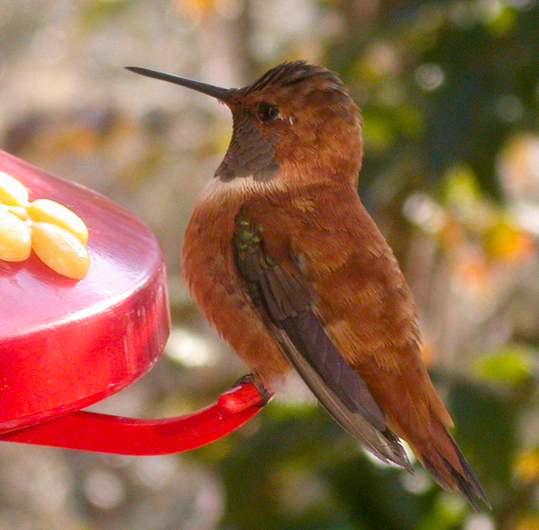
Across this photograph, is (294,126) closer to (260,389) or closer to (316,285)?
(316,285)

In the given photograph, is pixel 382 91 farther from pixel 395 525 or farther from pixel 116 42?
pixel 116 42

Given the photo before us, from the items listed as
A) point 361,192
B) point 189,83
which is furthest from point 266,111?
point 361,192

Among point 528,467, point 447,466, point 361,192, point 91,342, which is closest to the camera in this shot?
point 91,342

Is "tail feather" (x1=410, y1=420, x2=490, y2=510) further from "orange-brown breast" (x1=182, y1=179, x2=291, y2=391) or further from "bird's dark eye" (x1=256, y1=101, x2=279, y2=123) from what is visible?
"bird's dark eye" (x1=256, y1=101, x2=279, y2=123)

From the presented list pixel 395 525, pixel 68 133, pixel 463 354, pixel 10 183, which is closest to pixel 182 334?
pixel 395 525

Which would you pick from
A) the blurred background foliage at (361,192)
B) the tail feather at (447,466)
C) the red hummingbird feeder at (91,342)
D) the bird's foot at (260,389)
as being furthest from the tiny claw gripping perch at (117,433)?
the blurred background foliage at (361,192)

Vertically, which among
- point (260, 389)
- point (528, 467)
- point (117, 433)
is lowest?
point (528, 467)

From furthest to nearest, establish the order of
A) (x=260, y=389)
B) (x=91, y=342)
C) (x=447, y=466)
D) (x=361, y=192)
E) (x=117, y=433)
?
(x=361, y=192) < (x=447, y=466) < (x=260, y=389) < (x=117, y=433) < (x=91, y=342)

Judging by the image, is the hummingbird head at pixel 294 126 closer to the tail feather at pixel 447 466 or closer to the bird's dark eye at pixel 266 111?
the bird's dark eye at pixel 266 111
